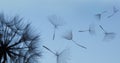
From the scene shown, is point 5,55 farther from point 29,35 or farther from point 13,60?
point 29,35

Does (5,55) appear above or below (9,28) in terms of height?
below

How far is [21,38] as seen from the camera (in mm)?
7844

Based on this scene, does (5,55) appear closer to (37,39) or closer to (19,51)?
(19,51)

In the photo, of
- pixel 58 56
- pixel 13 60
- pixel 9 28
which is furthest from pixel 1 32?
pixel 58 56

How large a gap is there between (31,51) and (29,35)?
40 cm

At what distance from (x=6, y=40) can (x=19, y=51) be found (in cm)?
42

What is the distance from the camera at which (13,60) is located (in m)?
7.70

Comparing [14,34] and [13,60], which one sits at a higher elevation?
[14,34]

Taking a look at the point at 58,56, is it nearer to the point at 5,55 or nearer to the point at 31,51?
the point at 31,51

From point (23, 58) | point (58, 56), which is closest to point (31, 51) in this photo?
point (23, 58)

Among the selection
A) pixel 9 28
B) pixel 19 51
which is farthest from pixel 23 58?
pixel 9 28

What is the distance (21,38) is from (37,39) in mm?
398

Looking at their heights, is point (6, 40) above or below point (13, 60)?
above

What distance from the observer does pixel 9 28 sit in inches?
307
